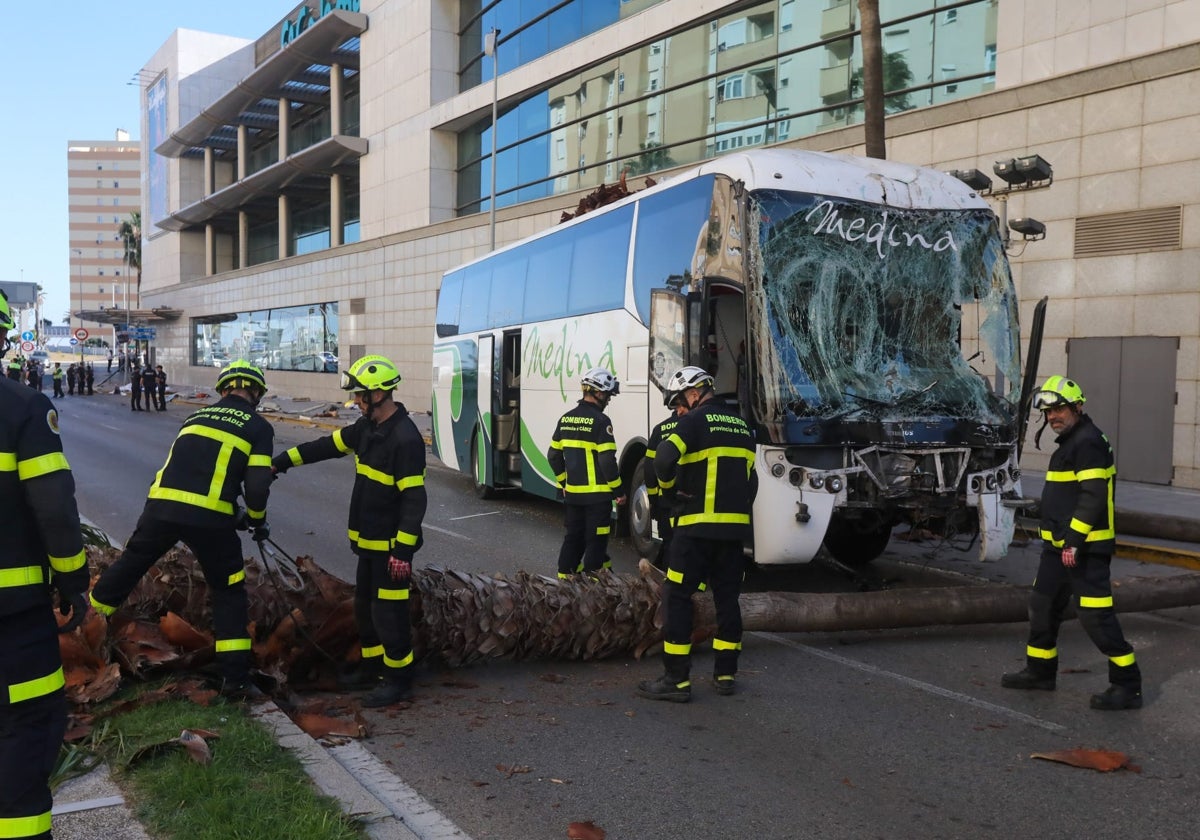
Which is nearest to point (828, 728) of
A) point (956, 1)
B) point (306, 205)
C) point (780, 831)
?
point (780, 831)

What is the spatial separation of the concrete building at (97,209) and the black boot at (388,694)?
530 ft

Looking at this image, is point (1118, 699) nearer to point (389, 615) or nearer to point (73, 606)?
point (389, 615)

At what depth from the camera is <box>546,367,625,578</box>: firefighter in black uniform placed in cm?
783

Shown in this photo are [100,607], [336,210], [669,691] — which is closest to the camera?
[100,607]

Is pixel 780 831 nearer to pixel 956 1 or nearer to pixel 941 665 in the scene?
pixel 941 665

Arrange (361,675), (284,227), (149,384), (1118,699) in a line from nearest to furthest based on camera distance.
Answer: (1118,699)
(361,675)
(149,384)
(284,227)

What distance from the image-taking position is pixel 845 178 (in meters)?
8.39

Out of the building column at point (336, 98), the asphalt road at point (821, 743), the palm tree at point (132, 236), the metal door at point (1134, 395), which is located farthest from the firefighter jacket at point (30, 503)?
the palm tree at point (132, 236)

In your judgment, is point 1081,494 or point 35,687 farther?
point 1081,494

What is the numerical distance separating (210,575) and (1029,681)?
4.71 metres

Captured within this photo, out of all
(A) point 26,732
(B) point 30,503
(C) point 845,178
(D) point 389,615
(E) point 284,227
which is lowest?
(D) point 389,615

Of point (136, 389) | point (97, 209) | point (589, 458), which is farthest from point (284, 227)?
point (97, 209)

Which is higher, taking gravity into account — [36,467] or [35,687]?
[36,467]

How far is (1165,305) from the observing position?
14664 millimetres
